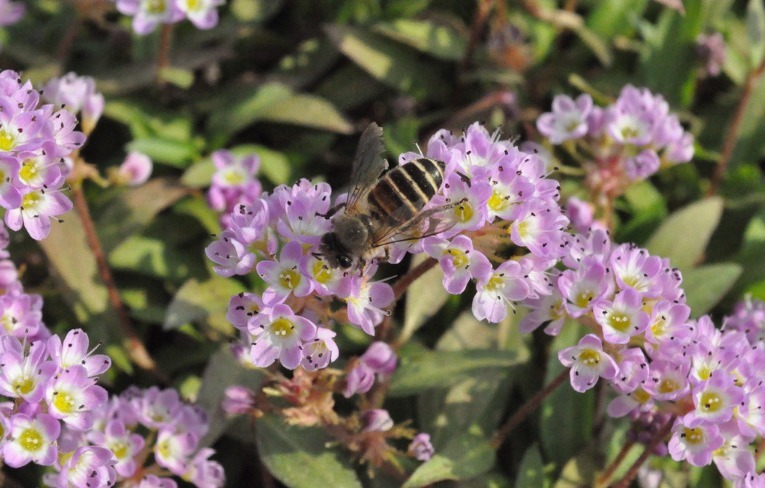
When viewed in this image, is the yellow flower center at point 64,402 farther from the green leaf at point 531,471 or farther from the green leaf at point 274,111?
the green leaf at point 274,111

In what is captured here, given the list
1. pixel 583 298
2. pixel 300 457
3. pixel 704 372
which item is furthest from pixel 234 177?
pixel 704 372

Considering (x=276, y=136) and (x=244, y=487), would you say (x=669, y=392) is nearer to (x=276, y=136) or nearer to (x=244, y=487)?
(x=244, y=487)

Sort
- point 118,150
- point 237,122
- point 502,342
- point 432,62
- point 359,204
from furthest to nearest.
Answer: point 432,62
point 118,150
point 237,122
point 502,342
point 359,204

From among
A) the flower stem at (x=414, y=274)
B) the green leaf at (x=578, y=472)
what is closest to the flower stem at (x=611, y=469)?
the green leaf at (x=578, y=472)

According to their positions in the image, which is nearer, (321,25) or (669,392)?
(669,392)

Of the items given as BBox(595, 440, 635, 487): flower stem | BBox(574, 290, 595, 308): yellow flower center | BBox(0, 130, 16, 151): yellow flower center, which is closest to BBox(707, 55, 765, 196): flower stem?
BBox(595, 440, 635, 487): flower stem

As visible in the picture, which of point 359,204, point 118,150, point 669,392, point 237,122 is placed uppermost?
point 359,204

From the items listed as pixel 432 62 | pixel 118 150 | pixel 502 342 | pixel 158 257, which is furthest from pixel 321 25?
pixel 502 342
